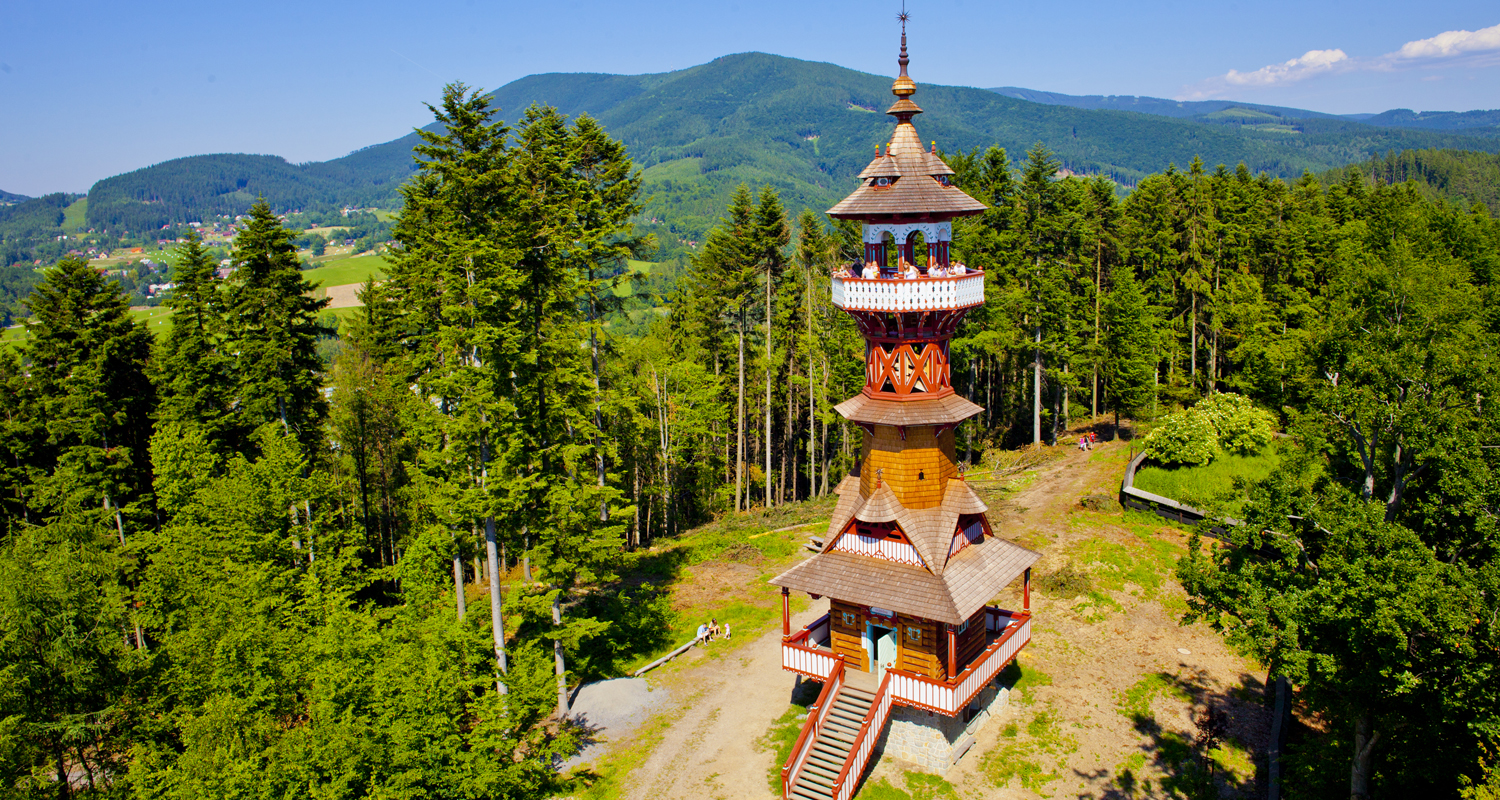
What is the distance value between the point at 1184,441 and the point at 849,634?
22.5m

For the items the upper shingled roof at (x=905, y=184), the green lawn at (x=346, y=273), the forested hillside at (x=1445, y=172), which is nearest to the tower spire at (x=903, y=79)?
the upper shingled roof at (x=905, y=184)

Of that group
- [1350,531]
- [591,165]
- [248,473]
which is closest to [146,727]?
[248,473]

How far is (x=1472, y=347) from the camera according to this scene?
19297mm

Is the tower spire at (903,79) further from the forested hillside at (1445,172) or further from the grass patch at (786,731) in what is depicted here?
the forested hillside at (1445,172)

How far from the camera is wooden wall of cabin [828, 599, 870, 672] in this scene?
21.0 meters

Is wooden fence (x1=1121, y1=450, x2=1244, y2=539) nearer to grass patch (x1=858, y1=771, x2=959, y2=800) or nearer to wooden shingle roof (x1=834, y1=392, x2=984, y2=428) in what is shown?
wooden shingle roof (x1=834, y1=392, x2=984, y2=428)

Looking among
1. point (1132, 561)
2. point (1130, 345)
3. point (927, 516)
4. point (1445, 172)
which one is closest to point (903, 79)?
point (927, 516)

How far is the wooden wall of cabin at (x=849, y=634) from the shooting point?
21031 mm

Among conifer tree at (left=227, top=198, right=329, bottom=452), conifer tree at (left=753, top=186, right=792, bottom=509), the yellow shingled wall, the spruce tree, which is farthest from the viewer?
the spruce tree

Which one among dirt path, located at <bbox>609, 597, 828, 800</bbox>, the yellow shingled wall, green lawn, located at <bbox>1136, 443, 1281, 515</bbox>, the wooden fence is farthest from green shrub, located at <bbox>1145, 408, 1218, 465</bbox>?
the yellow shingled wall

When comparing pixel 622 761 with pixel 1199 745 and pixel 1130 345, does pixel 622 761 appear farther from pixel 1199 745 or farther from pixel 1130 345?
pixel 1130 345

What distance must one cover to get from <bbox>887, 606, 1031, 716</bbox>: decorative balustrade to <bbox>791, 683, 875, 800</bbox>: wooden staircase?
3.27 feet

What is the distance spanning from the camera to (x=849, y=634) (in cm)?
2123

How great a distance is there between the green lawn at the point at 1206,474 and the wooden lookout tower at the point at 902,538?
17.1 meters
